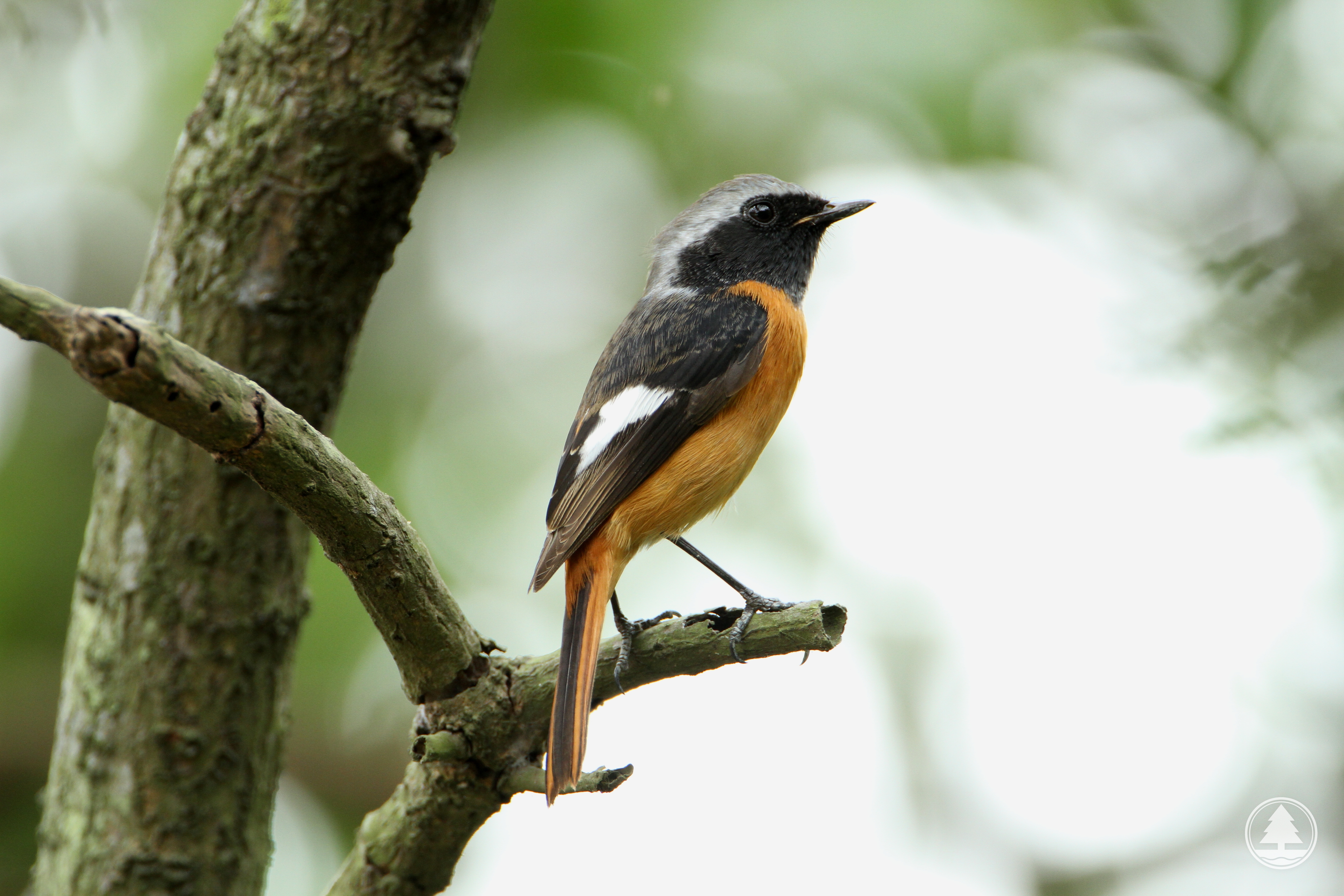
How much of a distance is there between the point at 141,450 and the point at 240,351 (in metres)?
0.43

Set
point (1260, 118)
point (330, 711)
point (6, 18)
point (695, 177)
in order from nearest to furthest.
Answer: point (6, 18) < point (1260, 118) < point (330, 711) < point (695, 177)

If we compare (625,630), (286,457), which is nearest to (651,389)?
(625,630)

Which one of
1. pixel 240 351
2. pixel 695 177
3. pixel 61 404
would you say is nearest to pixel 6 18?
pixel 240 351

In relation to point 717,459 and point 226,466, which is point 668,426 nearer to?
point 717,459

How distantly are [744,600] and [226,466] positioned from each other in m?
1.68

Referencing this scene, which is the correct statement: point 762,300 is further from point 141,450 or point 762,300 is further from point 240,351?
point 141,450

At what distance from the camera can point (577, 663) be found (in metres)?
2.82

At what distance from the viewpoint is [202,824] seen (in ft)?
10.8

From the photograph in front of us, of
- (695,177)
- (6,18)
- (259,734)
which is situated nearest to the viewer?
(259,734)

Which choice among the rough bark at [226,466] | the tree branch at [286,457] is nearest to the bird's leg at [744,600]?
the tree branch at [286,457]

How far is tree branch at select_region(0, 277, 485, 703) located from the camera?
1.73m

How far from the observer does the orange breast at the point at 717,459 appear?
11.6ft

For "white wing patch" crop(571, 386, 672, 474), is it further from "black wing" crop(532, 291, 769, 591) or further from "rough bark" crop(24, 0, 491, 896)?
"rough bark" crop(24, 0, 491, 896)

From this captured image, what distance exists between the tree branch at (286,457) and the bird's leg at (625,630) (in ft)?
1.21
